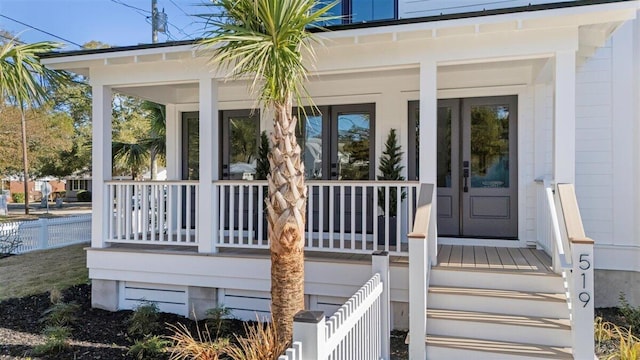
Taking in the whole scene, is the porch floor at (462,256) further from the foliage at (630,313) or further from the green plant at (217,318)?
the foliage at (630,313)

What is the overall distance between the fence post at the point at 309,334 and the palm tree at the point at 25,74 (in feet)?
17.4

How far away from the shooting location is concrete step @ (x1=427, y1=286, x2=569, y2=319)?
4324 mm

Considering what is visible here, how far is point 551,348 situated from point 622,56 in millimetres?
4475

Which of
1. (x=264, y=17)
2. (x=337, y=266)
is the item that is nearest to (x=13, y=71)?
(x=264, y=17)

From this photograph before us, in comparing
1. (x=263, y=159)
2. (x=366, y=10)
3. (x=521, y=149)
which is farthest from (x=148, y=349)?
(x=366, y=10)

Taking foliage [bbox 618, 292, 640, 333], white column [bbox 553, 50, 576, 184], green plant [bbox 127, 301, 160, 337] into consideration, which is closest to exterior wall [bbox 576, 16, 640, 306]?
foliage [bbox 618, 292, 640, 333]

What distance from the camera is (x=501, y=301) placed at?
4465 millimetres

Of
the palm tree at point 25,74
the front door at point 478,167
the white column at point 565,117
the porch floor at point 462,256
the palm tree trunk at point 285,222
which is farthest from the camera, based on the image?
the front door at point 478,167

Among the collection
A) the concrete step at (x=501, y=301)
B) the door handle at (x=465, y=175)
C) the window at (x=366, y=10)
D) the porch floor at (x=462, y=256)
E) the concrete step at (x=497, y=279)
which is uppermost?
the window at (x=366, y=10)

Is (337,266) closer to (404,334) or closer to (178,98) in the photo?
(404,334)

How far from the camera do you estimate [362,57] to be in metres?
5.31

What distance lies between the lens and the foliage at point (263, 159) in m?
7.42

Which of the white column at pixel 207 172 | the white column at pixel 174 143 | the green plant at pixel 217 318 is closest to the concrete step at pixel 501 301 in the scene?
the green plant at pixel 217 318

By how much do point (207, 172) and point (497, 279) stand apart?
3.80 meters
